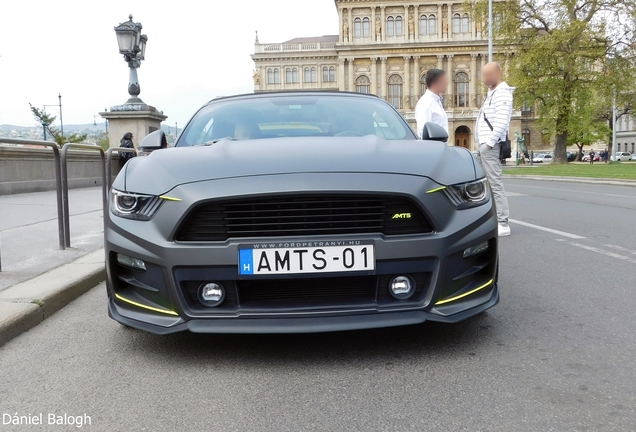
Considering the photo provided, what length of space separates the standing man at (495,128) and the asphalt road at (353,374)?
327 cm

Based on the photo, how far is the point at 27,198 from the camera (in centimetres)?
1265

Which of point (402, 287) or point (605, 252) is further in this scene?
point (605, 252)

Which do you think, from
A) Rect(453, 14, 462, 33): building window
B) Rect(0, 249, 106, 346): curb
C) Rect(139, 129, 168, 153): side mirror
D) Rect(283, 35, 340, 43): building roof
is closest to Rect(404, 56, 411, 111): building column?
Rect(453, 14, 462, 33): building window

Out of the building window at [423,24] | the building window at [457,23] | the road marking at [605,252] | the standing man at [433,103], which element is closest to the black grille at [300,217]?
the road marking at [605,252]

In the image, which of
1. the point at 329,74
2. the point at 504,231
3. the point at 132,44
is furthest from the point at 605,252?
the point at 329,74

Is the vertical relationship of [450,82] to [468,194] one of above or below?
above

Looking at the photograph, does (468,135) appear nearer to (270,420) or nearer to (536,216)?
(536,216)

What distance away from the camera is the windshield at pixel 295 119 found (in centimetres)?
418

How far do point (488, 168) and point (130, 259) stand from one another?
549 cm

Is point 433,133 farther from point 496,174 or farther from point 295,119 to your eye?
point 496,174

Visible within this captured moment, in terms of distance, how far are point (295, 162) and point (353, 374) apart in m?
1.02

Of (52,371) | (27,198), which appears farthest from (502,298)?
(27,198)

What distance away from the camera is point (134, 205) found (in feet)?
9.84

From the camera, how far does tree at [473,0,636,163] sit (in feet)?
119
